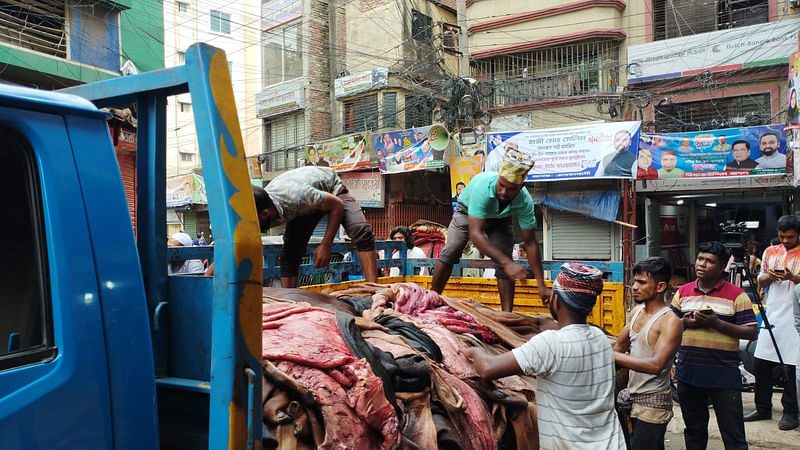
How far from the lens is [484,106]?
15703mm

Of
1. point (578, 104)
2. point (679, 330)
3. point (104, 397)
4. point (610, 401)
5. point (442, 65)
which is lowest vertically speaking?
point (610, 401)

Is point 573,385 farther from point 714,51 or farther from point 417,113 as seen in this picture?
point 417,113

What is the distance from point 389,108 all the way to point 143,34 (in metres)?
7.17

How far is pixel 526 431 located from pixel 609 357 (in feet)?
1.94

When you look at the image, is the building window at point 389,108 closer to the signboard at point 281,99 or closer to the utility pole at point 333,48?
the utility pole at point 333,48

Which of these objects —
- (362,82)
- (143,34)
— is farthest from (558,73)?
(143,34)

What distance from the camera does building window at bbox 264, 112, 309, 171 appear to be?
20.2m

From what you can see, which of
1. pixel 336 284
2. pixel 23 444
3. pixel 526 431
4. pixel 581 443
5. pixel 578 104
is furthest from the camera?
pixel 578 104

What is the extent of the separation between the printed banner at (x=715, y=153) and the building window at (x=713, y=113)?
2.11m

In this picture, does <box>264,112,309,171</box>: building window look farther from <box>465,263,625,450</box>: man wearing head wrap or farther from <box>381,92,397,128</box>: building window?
<box>465,263,625,450</box>: man wearing head wrap

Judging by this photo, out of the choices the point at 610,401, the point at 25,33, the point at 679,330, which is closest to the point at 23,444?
the point at 610,401

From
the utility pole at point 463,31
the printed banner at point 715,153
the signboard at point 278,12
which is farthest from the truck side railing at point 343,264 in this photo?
the signboard at point 278,12

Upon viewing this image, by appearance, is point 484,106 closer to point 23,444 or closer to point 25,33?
point 25,33

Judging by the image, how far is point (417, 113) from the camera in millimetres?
17406
